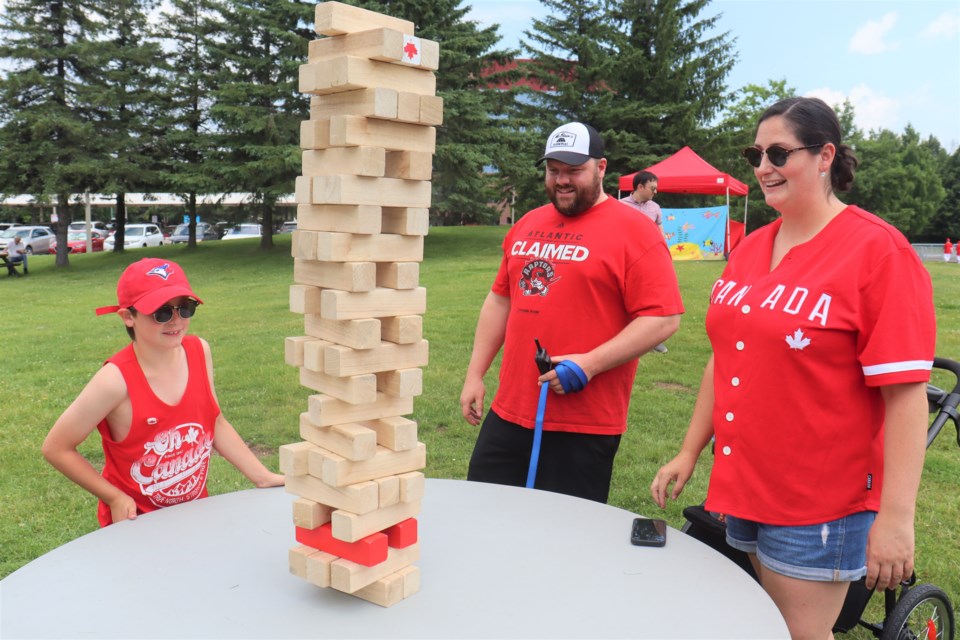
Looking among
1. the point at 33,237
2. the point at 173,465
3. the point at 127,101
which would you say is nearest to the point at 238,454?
the point at 173,465

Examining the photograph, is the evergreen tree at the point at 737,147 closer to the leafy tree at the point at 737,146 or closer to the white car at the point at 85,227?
the leafy tree at the point at 737,146

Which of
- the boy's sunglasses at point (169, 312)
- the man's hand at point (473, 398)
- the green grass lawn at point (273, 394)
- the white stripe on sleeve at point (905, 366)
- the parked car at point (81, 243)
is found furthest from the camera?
the parked car at point (81, 243)

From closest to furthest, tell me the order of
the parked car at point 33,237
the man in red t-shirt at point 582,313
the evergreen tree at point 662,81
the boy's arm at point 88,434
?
the boy's arm at point 88,434 → the man in red t-shirt at point 582,313 → the evergreen tree at point 662,81 → the parked car at point 33,237

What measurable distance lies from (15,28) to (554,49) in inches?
729

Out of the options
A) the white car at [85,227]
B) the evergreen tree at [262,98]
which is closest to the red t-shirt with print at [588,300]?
the evergreen tree at [262,98]

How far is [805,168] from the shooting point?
6.09 ft

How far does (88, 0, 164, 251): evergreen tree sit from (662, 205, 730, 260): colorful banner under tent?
598 inches

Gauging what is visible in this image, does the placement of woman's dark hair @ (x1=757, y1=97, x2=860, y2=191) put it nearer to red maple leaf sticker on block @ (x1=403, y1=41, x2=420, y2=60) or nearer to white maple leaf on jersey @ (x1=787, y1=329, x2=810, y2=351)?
white maple leaf on jersey @ (x1=787, y1=329, x2=810, y2=351)

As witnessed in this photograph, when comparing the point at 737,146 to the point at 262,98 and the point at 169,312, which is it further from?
the point at 169,312

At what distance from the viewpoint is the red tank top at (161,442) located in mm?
2303

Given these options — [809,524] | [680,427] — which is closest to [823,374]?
[809,524]

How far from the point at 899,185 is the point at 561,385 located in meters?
46.1

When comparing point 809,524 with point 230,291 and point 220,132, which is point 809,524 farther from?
point 220,132

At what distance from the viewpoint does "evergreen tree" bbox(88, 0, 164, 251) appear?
887 inches
